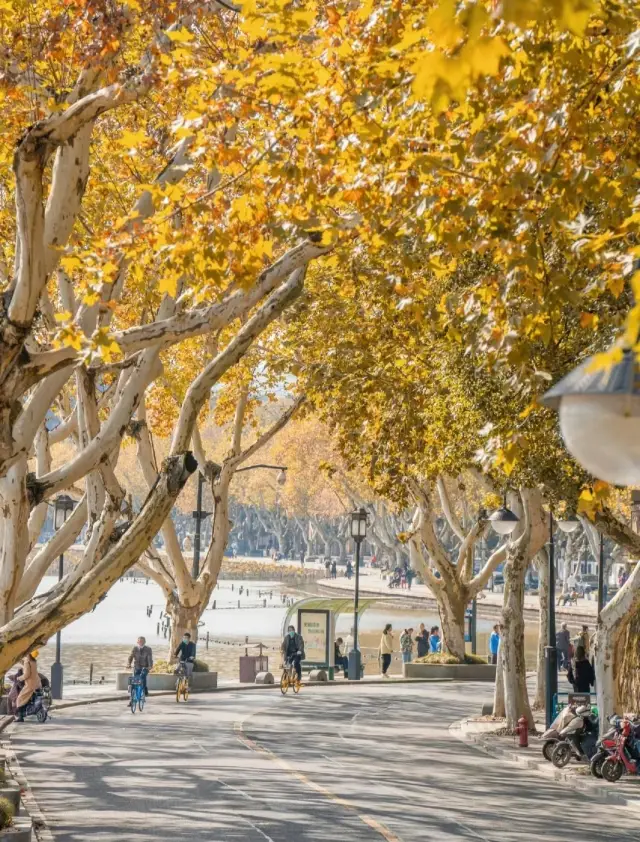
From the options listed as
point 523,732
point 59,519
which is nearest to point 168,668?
point 59,519

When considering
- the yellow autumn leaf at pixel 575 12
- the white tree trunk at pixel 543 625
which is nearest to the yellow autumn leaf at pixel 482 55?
the yellow autumn leaf at pixel 575 12

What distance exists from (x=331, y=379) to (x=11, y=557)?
966 cm

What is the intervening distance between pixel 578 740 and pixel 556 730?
427 millimetres

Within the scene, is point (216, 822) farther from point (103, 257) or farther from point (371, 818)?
point (103, 257)

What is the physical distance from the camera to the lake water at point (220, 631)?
4656cm

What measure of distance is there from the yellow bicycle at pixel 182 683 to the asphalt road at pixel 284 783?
1.80m

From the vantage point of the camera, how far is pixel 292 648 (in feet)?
109

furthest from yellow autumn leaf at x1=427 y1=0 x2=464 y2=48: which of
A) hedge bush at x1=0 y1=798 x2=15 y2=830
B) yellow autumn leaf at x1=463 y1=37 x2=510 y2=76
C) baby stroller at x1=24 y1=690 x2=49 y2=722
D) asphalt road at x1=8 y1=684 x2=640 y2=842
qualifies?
baby stroller at x1=24 y1=690 x2=49 y2=722

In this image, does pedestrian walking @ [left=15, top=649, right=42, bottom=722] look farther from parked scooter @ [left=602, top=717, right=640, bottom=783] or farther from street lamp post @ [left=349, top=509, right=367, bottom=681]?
street lamp post @ [left=349, top=509, right=367, bottom=681]

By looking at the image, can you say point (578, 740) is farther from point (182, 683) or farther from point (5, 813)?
point (182, 683)

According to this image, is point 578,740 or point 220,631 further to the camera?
point 220,631

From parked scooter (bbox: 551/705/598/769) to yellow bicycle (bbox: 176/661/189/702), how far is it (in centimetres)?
1198

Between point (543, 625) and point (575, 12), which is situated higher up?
point (575, 12)

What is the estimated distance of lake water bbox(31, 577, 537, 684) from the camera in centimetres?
4656
